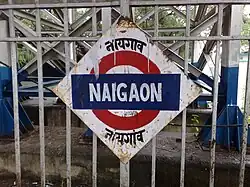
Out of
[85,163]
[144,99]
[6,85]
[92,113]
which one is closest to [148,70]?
[144,99]

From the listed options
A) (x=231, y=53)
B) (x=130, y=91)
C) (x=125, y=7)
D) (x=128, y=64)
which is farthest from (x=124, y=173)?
(x=231, y=53)

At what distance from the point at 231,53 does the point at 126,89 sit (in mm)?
1711

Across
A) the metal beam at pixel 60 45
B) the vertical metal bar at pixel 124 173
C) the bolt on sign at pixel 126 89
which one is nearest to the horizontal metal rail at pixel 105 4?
the bolt on sign at pixel 126 89

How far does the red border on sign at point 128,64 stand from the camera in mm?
2027

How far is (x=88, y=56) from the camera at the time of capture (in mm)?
2068

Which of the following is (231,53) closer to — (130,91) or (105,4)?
(130,91)

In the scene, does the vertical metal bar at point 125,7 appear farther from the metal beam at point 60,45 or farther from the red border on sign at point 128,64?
the metal beam at point 60,45

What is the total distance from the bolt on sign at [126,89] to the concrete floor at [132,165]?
1.02m

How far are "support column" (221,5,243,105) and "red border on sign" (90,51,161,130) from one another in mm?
1571

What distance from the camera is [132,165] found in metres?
3.08

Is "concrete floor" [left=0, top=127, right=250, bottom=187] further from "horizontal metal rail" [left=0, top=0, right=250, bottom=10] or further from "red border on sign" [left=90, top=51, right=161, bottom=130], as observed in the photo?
"horizontal metal rail" [left=0, top=0, right=250, bottom=10]

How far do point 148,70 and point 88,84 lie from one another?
43cm

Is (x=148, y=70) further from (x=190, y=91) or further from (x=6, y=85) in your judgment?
(x=6, y=85)

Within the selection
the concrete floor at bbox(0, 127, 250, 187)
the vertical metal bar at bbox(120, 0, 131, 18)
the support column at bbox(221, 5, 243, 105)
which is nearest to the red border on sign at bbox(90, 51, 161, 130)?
the vertical metal bar at bbox(120, 0, 131, 18)
